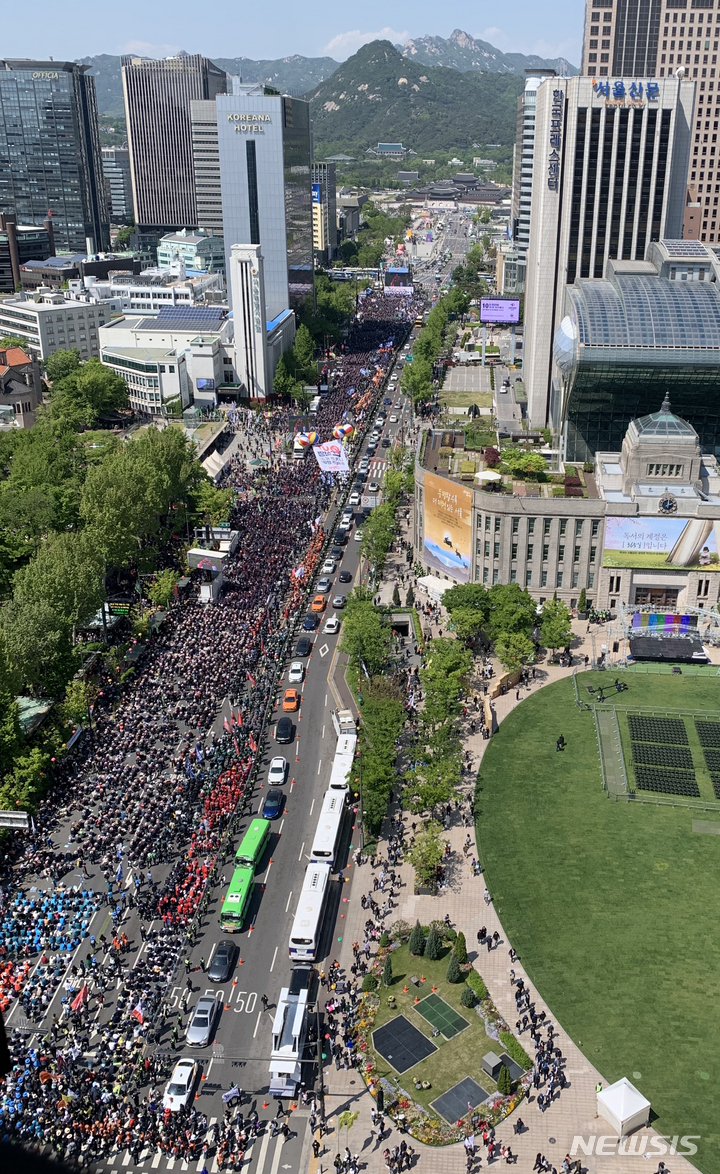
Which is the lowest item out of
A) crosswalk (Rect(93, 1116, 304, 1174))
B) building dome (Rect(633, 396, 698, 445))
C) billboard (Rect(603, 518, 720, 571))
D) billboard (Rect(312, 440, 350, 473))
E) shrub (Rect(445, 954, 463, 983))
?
crosswalk (Rect(93, 1116, 304, 1174))

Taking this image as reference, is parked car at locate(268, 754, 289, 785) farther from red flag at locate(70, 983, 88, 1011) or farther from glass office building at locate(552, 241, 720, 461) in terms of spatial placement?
glass office building at locate(552, 241, 720, 461)

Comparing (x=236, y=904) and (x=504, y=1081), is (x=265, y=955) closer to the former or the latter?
(x=236, y=904)

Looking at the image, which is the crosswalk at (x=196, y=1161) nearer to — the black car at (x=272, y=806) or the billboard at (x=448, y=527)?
the black car at (x=272, y=806)

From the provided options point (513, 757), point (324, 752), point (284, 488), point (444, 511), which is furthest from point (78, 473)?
point (513, 757)

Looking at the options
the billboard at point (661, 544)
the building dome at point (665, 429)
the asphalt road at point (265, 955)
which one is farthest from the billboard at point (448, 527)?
the asphalt road at point (265, 955)

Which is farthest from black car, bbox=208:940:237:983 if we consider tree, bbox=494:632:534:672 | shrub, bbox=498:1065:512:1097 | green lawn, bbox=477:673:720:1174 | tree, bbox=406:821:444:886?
tree, bbox=494:632:534:672

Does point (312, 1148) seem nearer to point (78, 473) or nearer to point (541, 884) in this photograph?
point (541, 884)

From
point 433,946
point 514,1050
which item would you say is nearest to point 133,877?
point 433,946
